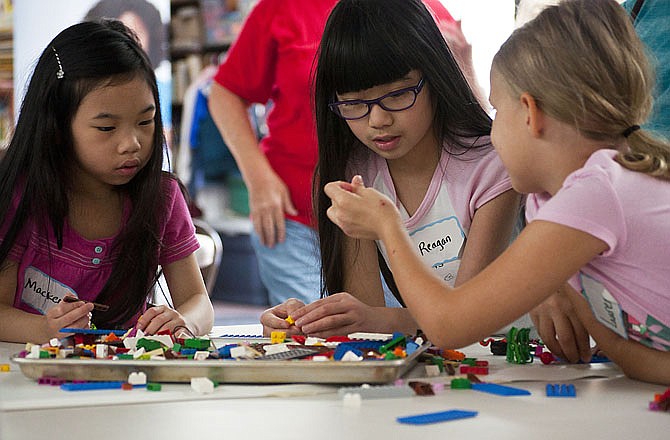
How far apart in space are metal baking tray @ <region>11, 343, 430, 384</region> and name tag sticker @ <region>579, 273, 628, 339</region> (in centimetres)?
24

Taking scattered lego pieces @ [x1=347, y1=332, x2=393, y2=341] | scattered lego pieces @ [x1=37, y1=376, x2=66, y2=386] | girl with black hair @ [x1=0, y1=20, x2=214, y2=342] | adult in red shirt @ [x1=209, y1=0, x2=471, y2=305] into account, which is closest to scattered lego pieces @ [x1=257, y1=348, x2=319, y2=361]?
Result: scattered lego pieces @ [x1=347, y1=332, x2=393, y2=341]

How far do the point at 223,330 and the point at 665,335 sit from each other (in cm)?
84

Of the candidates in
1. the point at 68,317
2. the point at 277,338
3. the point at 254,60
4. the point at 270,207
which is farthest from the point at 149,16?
the point at 277,338

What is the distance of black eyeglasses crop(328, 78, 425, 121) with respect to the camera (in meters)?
1.45

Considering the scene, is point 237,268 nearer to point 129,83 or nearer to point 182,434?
point 129,83

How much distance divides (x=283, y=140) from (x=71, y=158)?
708mm

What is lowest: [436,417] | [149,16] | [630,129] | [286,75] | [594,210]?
[436,417]

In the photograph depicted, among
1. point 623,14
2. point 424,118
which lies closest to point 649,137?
point 623,14

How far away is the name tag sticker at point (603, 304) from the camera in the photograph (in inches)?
41.2

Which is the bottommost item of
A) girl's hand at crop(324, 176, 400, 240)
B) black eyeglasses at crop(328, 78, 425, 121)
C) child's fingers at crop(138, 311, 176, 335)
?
child's fingers at crop(138, 311, 176, 335)

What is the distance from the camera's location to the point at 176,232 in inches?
68.3

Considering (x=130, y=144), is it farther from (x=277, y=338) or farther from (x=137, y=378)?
(x=137, y=378)

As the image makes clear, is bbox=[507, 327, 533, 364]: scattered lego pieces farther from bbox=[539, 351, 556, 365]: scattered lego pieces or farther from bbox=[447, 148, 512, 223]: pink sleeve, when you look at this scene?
bbox=[447, 148, 512, 223]: pink sleeve

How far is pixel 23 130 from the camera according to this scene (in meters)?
1.65
